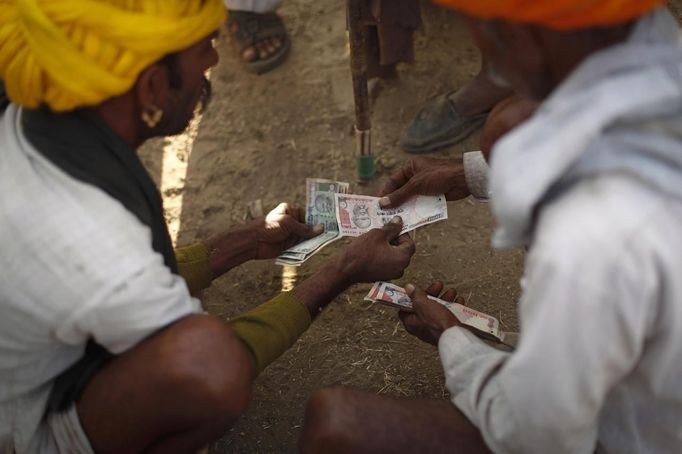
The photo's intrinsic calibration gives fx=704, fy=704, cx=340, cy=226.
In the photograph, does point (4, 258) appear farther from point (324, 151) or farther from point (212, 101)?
point (212, 101)

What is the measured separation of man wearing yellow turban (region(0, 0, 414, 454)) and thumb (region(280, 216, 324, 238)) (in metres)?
0.72

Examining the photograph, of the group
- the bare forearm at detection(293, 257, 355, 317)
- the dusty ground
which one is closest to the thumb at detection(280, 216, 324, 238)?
the bare forearm at detection(293, 257, 355, 317)

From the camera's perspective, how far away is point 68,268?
66.2 inches

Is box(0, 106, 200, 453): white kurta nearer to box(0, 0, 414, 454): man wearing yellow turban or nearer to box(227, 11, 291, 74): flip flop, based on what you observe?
box(0, 0, 414, 454): man wearing yellow turban

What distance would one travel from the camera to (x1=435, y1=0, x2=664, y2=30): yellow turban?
127 centimetres

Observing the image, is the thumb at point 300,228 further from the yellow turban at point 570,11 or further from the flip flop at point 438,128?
the yellow turban at point 570,11

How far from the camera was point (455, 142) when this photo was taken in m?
3.60

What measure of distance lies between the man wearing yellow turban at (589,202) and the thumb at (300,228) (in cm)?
130

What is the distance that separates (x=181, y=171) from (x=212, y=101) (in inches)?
22.3

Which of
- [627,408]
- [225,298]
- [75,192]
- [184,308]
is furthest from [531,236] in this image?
[225,298]

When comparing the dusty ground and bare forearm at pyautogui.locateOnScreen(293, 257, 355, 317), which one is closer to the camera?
bare forearm at pyautogui.locateOnScreen(293, 257, 355, 317)

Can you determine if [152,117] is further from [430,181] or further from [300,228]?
[430,181]

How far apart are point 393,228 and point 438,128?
1.14 m

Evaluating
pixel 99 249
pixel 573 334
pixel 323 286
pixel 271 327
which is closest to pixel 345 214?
pixel 323 286
